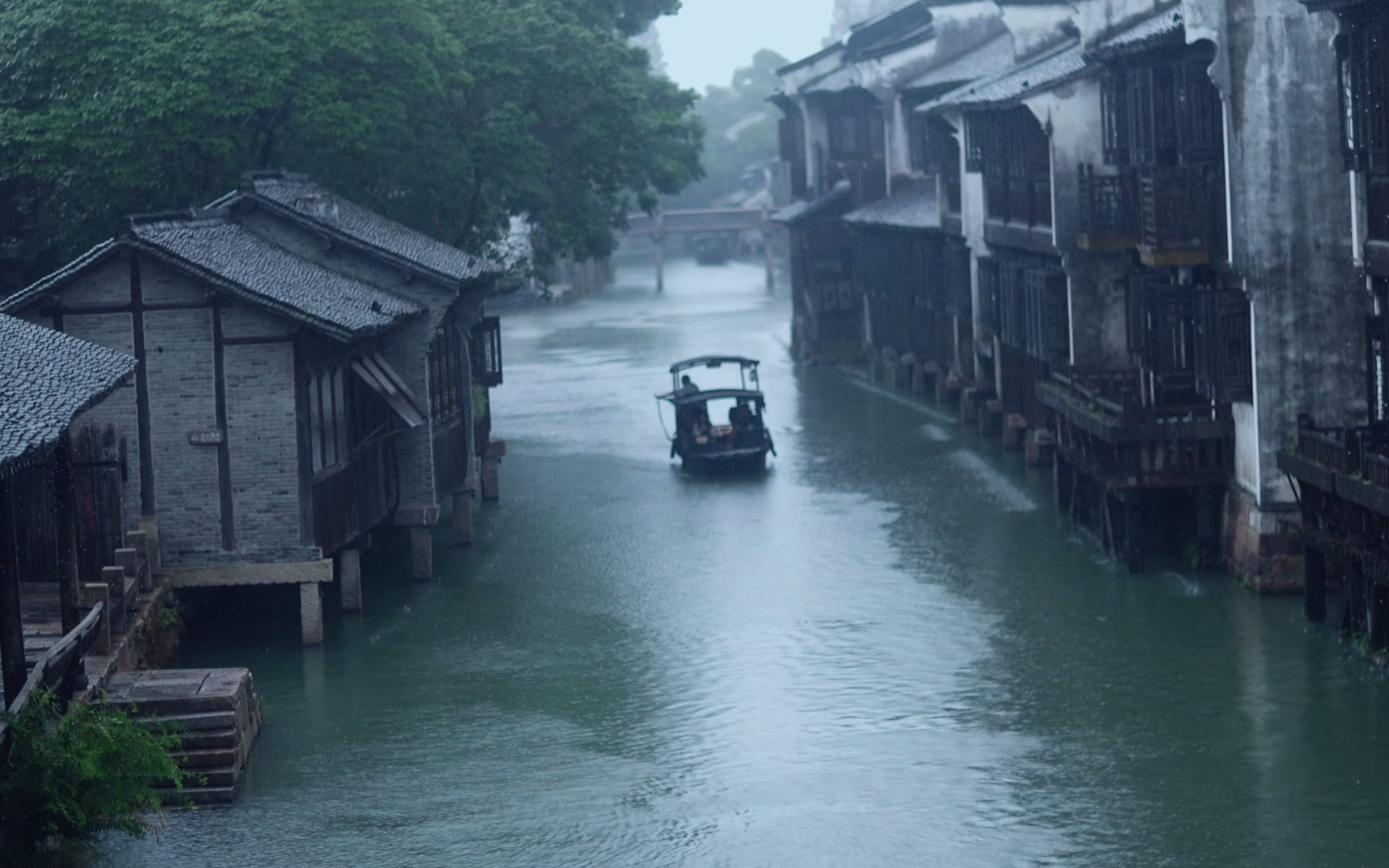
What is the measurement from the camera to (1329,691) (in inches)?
879

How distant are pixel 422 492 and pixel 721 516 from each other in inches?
311

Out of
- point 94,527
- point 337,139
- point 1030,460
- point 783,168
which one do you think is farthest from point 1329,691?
point 783,168

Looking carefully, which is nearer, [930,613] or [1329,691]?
[1329,691]

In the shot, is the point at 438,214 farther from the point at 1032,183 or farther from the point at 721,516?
the point at 1032,183

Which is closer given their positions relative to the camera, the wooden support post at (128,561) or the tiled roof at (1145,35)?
the wooden support post at (128,561)

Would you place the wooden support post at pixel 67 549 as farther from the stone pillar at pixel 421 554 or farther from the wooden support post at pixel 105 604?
the stone pillar at pixel 421 554

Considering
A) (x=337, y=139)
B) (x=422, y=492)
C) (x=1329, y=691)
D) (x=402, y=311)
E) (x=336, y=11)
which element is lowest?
(x=1329, y=691)

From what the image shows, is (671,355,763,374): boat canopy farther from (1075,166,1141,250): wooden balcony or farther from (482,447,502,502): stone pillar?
(1075,166,1141,250): wooden balcony

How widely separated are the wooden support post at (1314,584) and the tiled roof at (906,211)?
24.7 m

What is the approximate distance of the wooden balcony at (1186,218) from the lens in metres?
27.2

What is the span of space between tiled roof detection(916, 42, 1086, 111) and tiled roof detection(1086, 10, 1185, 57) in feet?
4.93

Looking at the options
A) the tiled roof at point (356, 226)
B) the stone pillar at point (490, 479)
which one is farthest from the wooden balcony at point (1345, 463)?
the stone pillar at point (490, 479)

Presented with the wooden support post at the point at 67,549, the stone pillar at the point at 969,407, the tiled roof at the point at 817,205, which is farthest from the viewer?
the tiled roof at the point at 817,205

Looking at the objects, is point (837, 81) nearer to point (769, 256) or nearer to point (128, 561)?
point (769, 256)
